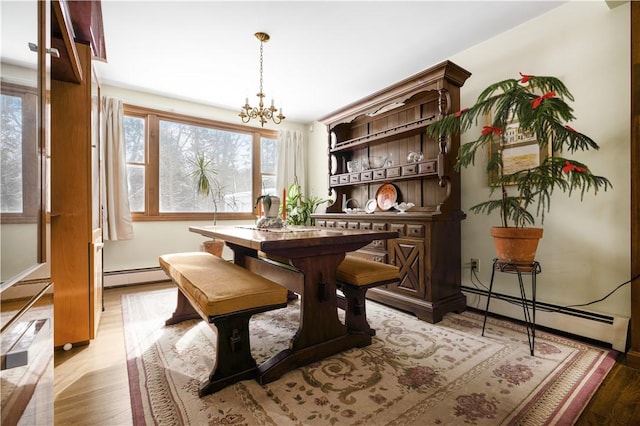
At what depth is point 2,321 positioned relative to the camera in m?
0.50

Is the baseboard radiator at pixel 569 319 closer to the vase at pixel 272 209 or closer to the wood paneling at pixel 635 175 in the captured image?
the wood paneling at pixel 635 175

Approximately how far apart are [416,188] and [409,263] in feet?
3.05

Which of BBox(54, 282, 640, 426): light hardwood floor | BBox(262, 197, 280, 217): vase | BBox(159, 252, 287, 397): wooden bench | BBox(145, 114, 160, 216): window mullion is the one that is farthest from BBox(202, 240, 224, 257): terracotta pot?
BBox(159, 252, 287, 397): wooden bench

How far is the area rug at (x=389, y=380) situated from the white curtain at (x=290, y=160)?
303 cm

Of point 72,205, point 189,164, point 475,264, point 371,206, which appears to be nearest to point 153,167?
point 189,164

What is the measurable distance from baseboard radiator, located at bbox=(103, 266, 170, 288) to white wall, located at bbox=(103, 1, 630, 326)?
369cm

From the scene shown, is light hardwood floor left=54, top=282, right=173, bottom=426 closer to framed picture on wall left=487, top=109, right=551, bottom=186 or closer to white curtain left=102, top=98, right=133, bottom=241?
white curtain left=102, top=98, right=133, bottom=241

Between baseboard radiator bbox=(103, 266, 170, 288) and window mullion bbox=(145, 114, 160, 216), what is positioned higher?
window mullion bbox=(145, 114, 160, 216)

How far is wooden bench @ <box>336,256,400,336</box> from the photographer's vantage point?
1987 mm

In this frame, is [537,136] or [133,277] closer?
[537,136]

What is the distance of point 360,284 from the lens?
195 centimetres

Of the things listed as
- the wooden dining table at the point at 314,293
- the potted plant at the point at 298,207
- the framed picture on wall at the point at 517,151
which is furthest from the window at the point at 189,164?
the framed picture on wall at the point at 517,151

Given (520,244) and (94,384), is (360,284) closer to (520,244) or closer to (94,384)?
(520,244)

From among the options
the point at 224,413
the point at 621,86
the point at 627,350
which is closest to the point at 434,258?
the point at 627,350
